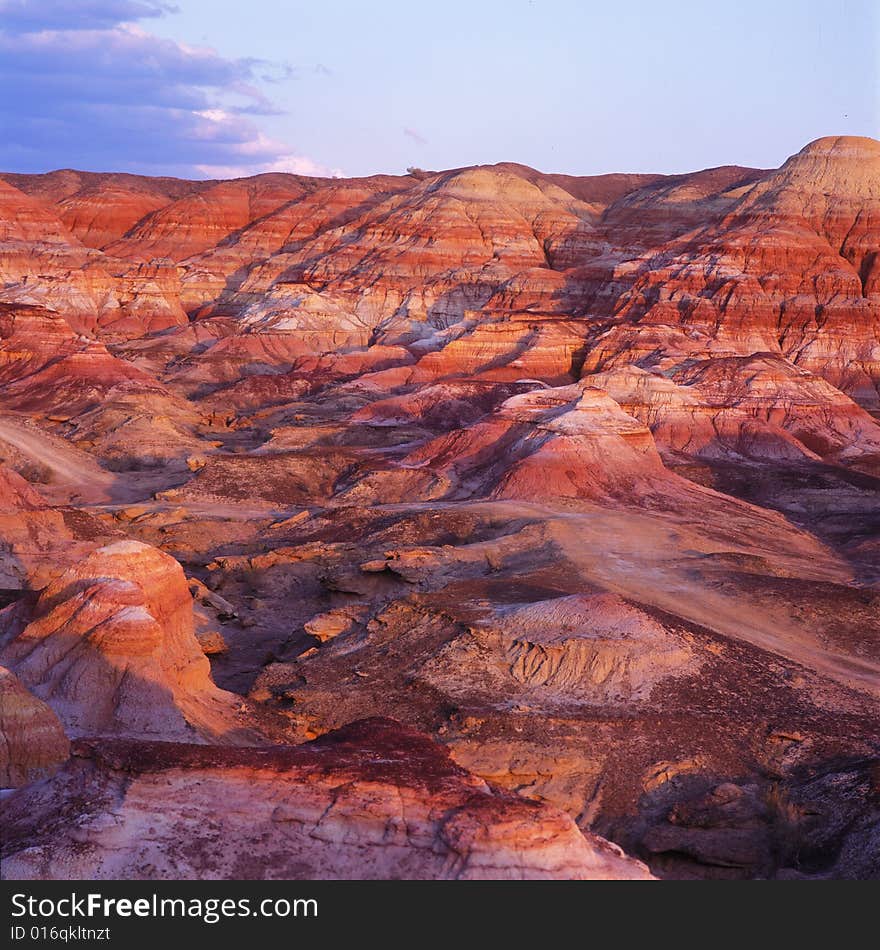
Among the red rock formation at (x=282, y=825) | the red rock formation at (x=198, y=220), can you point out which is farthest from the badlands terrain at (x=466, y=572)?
the red rock formation at (x=198, y=220)

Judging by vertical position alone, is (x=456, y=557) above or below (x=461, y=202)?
below

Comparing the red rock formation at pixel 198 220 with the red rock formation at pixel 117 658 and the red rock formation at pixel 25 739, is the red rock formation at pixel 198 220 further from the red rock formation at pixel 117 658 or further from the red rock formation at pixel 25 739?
the red rock formation at pixel 25 739

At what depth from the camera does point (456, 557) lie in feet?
99.9

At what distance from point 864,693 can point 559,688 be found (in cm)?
566

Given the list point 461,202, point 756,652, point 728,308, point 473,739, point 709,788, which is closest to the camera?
point 709,788

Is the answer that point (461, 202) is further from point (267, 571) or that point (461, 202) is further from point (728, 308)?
point (267, 571)

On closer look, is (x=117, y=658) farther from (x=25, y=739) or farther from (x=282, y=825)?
(x=282, y=825)

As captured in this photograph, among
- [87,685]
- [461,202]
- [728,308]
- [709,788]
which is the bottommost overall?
[709,788]

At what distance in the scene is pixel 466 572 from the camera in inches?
1179

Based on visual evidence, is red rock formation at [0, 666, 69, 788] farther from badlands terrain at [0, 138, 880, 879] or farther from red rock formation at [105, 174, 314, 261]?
red rock formation at [105, 174, 314, 261]


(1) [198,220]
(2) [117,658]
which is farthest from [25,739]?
(1) [198,220]

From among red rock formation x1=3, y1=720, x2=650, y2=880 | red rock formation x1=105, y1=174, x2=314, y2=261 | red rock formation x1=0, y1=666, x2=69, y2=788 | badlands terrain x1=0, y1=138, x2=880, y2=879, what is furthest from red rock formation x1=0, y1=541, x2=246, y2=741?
red rock formation x1=105, y1=174, x2=314, y2=261

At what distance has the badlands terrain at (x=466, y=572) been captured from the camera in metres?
11.7

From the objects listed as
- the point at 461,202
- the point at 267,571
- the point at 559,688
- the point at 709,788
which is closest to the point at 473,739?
the point at 559,688
